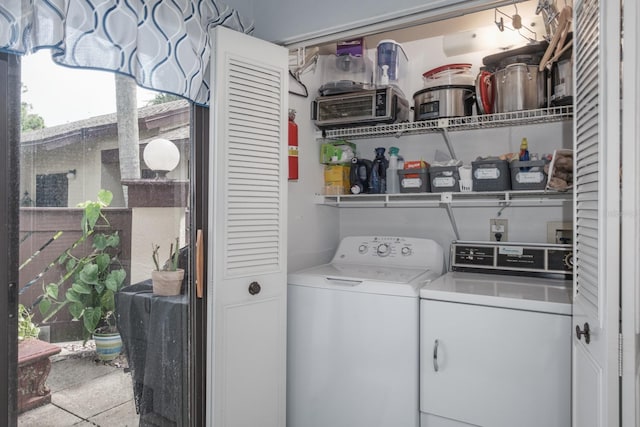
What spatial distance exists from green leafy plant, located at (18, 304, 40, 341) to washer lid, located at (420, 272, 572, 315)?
1.55m

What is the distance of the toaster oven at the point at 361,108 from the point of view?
230 centimetres

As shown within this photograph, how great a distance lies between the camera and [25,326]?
1.36 metres

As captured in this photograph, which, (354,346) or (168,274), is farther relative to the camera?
(354,346)

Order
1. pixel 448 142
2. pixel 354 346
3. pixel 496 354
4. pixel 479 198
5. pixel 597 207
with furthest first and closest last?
pixel 448 142, pixel 479 198, pixel 354 346, pixel 496 354, pixel 597 207

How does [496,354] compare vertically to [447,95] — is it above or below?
below

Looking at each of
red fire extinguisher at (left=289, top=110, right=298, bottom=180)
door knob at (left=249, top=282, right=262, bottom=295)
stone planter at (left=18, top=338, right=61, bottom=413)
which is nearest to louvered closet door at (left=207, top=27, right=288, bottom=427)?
door knob at (left=249, top=282, right=262, bottom=295)

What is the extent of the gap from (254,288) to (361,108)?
1.20 meters

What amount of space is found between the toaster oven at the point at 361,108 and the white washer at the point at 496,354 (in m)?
1.00

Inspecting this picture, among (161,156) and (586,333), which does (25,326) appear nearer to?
(161,156)

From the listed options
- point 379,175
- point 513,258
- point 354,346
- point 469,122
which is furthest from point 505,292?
point 379,175

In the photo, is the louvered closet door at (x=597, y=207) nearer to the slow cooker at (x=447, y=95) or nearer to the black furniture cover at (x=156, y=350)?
the slow cooker at (x=447, y=95)

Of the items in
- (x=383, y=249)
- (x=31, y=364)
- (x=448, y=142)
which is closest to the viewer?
(x=31, y=364)

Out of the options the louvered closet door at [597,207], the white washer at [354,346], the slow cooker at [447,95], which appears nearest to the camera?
the louvered closet door at [597,207]

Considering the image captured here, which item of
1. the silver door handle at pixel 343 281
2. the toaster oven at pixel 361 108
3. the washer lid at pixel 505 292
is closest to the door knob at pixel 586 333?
the washer lid at pixel 505 292
